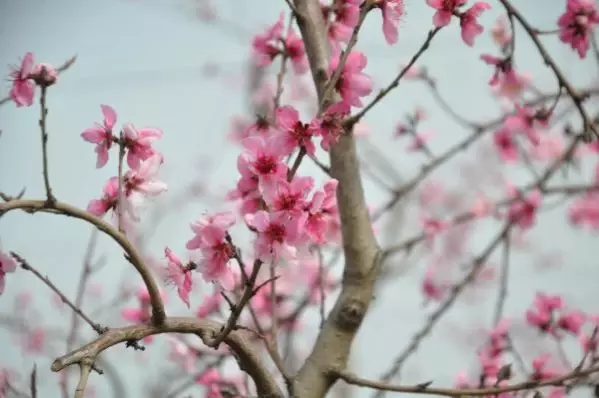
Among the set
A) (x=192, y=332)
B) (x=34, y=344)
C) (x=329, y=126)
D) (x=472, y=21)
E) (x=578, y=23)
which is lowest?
(x=192, y=332)

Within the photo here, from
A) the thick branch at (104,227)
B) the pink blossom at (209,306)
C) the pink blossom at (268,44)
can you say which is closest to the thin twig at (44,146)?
the thick branch at (104,227)

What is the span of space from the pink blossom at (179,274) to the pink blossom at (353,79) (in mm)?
320

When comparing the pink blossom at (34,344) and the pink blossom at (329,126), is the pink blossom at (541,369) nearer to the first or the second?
the pink blossom at (329,126)

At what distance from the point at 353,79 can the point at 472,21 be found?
24 centimetres

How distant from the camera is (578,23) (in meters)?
1.12

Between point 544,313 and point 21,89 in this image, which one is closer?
point 21,89

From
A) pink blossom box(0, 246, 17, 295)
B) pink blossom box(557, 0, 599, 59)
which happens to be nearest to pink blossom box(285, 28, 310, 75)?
pink blossom box(557, 0, 599, 59)

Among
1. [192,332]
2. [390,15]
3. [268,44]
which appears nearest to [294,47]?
[268,44]

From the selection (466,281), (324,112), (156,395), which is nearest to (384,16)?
(324,112)

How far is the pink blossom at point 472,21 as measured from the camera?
2.92 feet

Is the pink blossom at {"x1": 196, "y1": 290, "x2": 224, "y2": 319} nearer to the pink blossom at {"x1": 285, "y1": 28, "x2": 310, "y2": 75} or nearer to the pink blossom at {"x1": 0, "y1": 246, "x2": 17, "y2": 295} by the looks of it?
the pink blossom at {"x1": 285, "y1": 28, "x2": 310, "y2": 75}

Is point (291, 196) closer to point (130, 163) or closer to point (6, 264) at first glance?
point (130, 163)

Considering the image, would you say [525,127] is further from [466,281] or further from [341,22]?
[341,22]

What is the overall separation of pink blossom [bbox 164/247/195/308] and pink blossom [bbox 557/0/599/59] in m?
0.86
